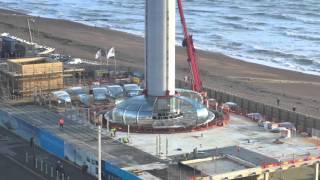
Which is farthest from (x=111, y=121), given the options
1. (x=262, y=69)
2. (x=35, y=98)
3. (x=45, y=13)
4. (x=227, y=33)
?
(x=45, y=13)

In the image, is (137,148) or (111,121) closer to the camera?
(137,148)

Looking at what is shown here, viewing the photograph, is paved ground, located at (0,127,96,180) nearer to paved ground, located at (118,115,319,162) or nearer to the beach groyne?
paved ground, located at (118,115,319,162)

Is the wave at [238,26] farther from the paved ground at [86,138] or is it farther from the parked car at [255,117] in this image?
the paved ground at [86,138]

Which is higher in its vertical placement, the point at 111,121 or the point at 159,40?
the point at 159,40

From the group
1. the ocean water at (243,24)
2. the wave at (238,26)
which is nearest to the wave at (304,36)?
the ocean water at (243,24)

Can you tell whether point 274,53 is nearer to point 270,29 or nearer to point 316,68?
point 316,68

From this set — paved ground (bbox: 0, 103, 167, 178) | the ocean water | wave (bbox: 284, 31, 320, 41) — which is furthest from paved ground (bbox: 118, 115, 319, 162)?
wave (bbox: 284, 31, 320, 41)
